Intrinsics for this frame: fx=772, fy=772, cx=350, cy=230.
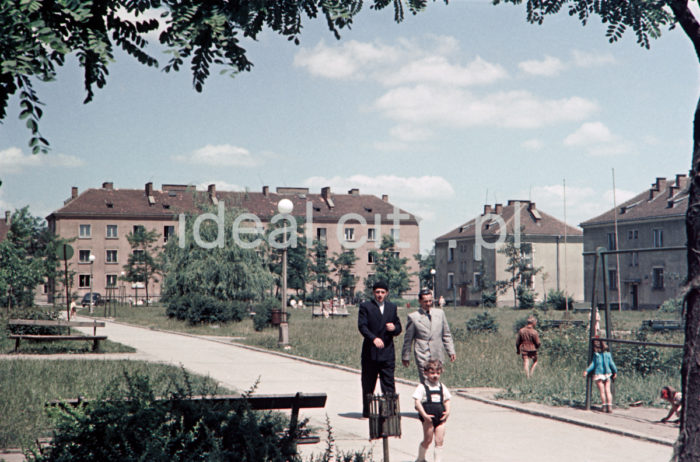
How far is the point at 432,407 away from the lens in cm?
747

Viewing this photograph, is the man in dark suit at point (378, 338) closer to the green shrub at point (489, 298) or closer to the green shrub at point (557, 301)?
the green shrub at point (557, 301)

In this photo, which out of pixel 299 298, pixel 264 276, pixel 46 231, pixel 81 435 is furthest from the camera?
pixel 299 298

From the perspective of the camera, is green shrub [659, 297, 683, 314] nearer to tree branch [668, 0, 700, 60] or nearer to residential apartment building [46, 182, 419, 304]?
tree branch [668, 0, 700, 60]

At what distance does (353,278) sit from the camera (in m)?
85.8

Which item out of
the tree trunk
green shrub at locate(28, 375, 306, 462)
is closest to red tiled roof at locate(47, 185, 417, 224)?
green shrub at locate(28, 375, 306, 462)

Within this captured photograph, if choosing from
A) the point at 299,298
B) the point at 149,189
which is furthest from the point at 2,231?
the point at 299,298

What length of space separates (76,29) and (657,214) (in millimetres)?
71447

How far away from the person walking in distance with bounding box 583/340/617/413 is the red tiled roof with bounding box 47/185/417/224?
70.2 metres

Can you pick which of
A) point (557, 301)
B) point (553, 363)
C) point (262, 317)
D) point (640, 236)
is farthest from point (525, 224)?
point (553, 363)

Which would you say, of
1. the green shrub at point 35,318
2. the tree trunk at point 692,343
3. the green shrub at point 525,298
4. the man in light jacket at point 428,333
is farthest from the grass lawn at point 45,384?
the green shrub at point 525,298

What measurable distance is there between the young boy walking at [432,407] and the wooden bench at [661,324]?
4517mm

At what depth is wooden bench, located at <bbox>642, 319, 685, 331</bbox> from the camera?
427 inches

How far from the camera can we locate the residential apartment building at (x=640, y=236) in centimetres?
6531

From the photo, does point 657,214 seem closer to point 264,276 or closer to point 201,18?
point 264,276
